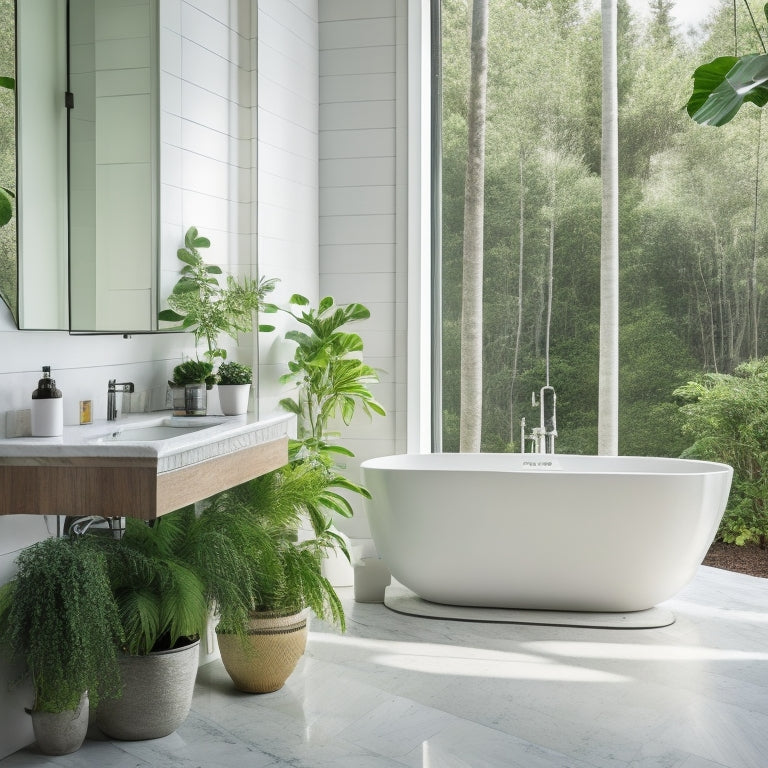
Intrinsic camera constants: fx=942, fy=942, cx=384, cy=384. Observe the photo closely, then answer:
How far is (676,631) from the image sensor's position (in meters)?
4.03

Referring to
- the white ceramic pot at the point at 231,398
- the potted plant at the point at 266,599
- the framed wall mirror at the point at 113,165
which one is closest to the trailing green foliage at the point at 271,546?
the potted plant at the point at 266,599

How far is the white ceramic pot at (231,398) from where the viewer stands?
3.60 metres

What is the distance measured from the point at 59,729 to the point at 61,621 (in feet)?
1.50

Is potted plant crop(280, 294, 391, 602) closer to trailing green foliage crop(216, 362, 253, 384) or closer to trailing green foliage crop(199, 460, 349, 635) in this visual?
trailing green foliage crop(199, 460, 349, 635)

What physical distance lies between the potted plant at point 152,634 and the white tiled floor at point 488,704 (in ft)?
0.28

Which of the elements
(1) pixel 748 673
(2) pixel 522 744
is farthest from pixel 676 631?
(2) pixel 522 744

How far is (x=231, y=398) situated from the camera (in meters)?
3.60

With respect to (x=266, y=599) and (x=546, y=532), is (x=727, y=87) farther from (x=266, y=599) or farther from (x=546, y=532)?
(x=266, y=599)

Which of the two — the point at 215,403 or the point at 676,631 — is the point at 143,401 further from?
the point at 676,631

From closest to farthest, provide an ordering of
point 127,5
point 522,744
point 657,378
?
point 522,744
point 127,5
point 657,378

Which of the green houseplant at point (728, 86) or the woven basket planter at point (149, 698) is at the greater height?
the green houseplant at point (728, 86)

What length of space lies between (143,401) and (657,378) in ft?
10.8

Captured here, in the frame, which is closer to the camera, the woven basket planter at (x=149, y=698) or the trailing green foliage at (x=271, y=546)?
the woven basket planter at (x=149, y=698)

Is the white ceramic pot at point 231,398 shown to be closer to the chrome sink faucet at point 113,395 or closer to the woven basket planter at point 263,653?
the chrome sink faucet at point 113,395
